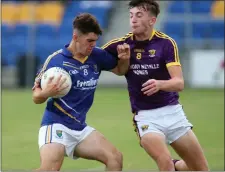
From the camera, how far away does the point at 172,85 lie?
8023 mm

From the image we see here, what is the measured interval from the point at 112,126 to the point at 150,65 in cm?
783

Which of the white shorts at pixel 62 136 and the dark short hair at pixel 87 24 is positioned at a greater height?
the dark short hair at pixel 87 24

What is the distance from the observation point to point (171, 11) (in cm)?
2903

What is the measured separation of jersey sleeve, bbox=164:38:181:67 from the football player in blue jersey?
0.47m

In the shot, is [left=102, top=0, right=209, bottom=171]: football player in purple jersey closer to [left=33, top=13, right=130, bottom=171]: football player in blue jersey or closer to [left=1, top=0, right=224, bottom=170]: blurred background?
[left=33, top=13, right=130, bottom=171]: football player in blue jersey

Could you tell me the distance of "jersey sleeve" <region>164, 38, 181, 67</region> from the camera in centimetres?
829

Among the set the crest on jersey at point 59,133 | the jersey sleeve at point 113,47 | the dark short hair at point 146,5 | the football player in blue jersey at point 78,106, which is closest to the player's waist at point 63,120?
the football player in blue jersey at point 78,106

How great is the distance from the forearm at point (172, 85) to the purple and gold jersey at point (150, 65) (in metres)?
0.32

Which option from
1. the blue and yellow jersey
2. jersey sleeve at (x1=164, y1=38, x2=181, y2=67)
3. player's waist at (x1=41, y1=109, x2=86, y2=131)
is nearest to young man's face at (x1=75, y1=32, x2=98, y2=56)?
the blue and yellow jersey

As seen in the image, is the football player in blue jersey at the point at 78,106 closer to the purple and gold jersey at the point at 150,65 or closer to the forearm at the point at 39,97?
the forearm at the point at 39,97

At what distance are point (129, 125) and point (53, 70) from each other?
8.66 m

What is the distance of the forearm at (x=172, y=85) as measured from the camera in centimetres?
795

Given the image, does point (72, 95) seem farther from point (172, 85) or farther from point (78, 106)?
point (172, 85)

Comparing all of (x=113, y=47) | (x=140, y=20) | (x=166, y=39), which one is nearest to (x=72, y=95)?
(x=113, y=47)
